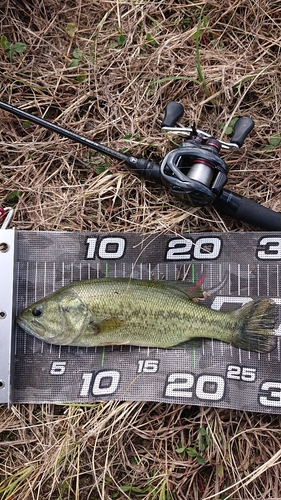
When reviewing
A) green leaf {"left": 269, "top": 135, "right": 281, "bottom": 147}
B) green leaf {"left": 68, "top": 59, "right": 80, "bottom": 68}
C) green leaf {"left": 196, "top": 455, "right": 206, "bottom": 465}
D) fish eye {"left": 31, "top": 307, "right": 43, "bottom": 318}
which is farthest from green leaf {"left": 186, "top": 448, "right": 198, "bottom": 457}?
green leaf {"left": 68, "top": 59, "right": 80, "bottom": 68}

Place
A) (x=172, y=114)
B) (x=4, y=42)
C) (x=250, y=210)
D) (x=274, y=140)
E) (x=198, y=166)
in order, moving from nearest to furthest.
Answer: (x=198, y=166), (x=250, y=210), (x=172, y=114), (x=274, y=140), (x=4, y=42)

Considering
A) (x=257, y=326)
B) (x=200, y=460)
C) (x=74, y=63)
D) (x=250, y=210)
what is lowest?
(x=200, y=460)

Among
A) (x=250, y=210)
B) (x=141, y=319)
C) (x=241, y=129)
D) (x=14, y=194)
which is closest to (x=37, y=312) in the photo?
(x=141, y=319)

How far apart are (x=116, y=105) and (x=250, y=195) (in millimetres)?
1218

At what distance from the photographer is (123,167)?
139 inches

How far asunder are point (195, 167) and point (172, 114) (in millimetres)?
479

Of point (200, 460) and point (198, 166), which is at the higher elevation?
point (198, 166)

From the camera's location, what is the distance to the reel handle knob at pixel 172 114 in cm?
334

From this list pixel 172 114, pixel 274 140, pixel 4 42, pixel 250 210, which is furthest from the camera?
pixel 4 42

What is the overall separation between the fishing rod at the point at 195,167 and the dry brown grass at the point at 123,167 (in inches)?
7.0

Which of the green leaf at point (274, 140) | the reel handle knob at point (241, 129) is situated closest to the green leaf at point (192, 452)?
the reel handle knob at point (241, 129)

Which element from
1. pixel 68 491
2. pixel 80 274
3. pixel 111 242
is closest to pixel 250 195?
pixel 111 242

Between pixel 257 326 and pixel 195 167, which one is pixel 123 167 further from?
pixel 257 326

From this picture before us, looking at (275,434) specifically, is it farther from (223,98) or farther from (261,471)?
(223,98)
